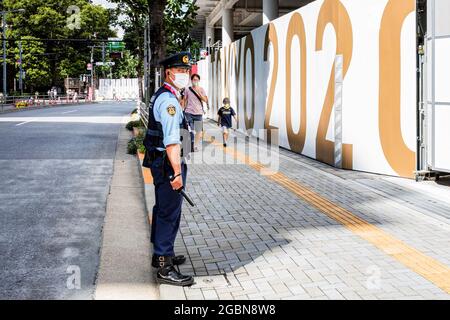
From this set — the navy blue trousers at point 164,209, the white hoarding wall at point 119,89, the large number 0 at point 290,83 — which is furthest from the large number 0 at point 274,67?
the white hoarding wall at point 119,89

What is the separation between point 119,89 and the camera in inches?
3863

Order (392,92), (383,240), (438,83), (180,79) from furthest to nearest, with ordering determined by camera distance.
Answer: (392,92), (438,83), (383,240), (180,79)

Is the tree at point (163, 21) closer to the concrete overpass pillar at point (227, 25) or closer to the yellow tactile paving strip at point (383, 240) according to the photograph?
the yellow tactile paving strip at point (383, 240)

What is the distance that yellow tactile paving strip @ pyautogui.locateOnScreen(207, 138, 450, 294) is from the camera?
16.1 feet

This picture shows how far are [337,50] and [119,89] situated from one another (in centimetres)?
9004

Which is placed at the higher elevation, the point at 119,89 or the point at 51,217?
the point at 119,89

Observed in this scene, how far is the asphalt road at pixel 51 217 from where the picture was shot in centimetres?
495

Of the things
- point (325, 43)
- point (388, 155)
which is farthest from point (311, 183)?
point (325, 43)

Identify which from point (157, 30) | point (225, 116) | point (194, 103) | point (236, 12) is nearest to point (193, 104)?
point (194, 103)

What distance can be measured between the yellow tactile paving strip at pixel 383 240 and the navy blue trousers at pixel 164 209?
207 cm

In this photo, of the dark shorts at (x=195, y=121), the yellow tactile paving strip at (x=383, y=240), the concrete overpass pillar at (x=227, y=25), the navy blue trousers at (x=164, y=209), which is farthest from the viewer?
the concrete overpass pillar at (x=227, y=25)

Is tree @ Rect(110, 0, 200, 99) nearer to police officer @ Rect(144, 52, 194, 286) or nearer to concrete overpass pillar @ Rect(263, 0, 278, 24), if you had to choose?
concrete overpass pillar @ Rect(263, 0, 278, 24)

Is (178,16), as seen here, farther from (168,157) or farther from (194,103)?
(168,157)
